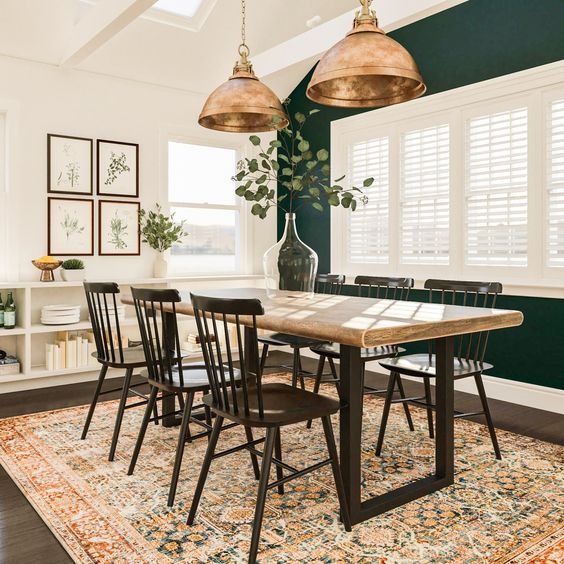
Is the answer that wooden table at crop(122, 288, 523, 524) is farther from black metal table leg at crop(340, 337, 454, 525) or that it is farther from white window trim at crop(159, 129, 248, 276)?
white window trim at crop(159, 129, 248, 276)

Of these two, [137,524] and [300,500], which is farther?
[300,500]

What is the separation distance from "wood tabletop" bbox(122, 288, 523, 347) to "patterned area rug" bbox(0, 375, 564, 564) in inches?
30.9

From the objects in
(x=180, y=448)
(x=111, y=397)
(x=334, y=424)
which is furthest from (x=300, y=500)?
(x=111, y=397)

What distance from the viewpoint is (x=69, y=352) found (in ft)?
15.3

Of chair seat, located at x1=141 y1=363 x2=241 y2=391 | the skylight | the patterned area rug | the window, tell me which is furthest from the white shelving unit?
the skylight

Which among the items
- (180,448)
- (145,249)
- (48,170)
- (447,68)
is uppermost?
(447,68)

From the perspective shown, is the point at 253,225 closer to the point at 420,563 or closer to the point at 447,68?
the point at 447,68

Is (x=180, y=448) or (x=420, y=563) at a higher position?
(x=180, y=448)

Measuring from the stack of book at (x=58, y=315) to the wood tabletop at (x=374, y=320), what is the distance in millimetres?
2018

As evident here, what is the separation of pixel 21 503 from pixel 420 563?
1751mm

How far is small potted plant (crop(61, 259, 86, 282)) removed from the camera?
15.2 ft

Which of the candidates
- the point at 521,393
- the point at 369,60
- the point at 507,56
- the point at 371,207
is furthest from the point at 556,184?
the point at 369,60

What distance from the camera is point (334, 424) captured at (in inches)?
143

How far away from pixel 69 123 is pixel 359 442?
3919 millimetres
